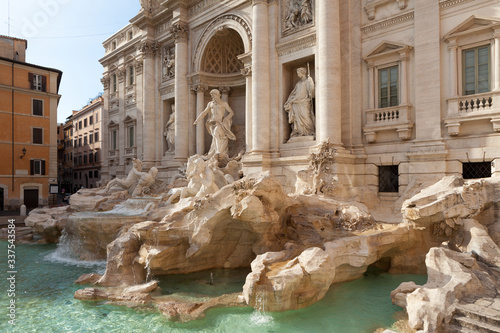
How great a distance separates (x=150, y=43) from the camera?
2086cm

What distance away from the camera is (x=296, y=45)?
13.6 meters

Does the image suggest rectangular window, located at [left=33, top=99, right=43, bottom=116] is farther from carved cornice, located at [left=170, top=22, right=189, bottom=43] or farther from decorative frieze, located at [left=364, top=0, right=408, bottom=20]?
decorative frieze, located at [left=364, top=0, right=408, bottom=20]

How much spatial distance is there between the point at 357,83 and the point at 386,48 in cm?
146

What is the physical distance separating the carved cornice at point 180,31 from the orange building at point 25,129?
42.2ft

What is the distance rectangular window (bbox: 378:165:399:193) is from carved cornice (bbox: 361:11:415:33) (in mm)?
4835

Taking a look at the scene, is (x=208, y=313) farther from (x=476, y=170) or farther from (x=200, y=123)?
(x=200, y=123)

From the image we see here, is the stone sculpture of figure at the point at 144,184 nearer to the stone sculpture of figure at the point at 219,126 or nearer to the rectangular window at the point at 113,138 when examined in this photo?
the stone sculpture of figure at the point at 219,126

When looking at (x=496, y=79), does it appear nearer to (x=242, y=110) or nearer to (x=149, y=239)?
(x=149, y=239)

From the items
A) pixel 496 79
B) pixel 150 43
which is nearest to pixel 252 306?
pixel 496 79

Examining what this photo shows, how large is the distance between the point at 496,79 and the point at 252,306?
9.06 m

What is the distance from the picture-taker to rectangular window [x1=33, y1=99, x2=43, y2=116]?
24794mm

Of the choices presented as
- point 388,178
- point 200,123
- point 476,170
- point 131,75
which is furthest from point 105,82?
point 476,170

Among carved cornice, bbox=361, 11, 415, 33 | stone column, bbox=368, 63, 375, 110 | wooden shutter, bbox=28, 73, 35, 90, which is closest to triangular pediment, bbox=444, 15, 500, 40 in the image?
carved cornice, bbox=361, 11, 415, 33

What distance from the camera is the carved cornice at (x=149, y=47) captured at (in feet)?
68.4
